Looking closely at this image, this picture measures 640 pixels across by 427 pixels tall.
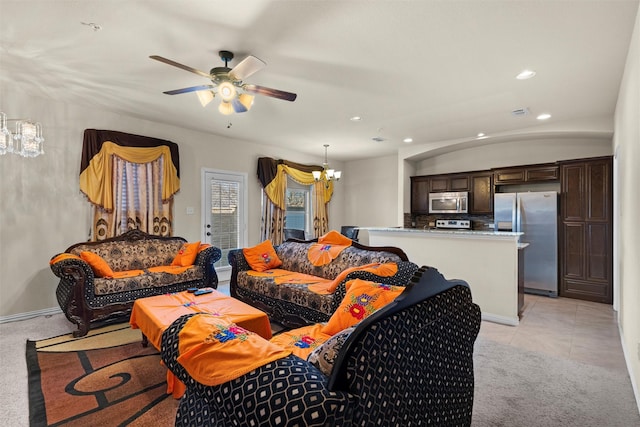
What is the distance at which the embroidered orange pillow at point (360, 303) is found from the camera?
1.97 metres

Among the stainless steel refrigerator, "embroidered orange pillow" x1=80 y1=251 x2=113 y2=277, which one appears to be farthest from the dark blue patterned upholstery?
the stainless steel refrigerator

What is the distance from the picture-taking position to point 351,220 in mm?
8117

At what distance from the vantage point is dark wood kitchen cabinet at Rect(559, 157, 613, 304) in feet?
15.0

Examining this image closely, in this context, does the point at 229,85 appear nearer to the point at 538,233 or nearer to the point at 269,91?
the point at 269,91

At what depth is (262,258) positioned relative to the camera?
13.8ft

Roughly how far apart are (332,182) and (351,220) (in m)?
1.11

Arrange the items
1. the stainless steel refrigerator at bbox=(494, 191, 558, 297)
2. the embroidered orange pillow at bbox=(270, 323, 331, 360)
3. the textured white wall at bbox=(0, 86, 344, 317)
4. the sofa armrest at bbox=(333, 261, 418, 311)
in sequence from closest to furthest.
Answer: the embroidered orange pillow at bbox=(270, 323, 331, 360) → the sofa armrest at bbox=(333, 261, 418, 311) → the textured white wall at bbox=(0, 86, 344, 317) → the stainless steel refrigerator at bbox=(494, 191, 558, 297)

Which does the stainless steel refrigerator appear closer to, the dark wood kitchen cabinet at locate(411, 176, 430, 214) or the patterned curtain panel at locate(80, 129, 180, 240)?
the dark wood kitchen cabinet at locate(411, 176, 430, 214)

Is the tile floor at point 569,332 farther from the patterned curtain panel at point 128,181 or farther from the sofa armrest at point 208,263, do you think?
the patterned curtain panel at point 128,181

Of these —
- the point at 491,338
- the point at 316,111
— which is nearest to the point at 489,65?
the point at 316,111

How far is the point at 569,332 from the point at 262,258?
3.62 m

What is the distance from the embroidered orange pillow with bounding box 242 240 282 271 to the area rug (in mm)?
1497

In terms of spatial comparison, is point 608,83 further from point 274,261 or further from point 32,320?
point 32,320

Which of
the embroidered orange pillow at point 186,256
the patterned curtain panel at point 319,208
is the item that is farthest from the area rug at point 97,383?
the patterned curtain panel at point 319,208
